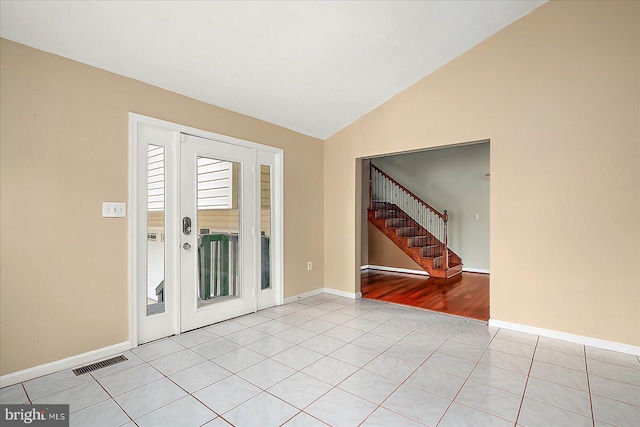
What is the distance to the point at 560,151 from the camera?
331cm

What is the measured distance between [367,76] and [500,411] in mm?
3440

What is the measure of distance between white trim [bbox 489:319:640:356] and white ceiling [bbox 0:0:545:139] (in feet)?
10.2

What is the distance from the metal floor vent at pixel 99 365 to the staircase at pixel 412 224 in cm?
533

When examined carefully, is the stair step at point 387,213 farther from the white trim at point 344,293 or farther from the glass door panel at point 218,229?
the glass door panel at point 218,229

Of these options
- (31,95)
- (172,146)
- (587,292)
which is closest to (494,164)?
(587,292)

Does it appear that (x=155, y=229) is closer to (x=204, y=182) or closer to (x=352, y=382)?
(x=204, y=182)

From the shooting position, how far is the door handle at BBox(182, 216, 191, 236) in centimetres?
346

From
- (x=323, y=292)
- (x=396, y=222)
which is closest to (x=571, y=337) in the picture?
(x=323, y=292)

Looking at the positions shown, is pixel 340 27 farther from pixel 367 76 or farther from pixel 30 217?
pixel 30 217

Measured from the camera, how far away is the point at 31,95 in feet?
8.25

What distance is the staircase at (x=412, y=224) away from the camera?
21.8 feet

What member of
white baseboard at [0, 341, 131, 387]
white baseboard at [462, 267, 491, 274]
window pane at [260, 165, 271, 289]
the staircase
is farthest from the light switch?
white baseboard at [462, 267, 491, 274]

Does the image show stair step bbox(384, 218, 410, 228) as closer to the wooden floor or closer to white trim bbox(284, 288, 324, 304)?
the wooden floor

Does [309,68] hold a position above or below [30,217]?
above
